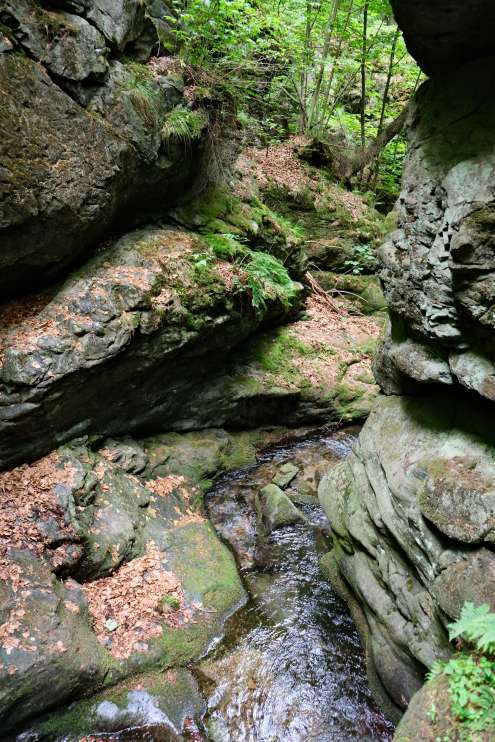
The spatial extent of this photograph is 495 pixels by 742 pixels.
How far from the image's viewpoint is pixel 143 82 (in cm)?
805

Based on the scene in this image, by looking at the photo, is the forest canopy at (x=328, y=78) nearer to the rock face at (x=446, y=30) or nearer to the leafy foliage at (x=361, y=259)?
the leafy foliage at (x=361, y=259)

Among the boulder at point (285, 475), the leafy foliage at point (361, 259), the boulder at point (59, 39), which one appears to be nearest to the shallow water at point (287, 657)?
the boulder at point (285, 475)

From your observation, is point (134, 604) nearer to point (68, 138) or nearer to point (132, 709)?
point (132, 709)

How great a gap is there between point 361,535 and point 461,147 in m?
4.65

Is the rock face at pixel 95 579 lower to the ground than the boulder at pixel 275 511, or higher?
lower

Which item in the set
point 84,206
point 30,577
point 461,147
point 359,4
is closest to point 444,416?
point 461,147

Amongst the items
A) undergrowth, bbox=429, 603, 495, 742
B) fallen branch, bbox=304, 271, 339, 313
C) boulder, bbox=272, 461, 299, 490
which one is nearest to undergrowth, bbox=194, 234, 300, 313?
fallen branch, bbox=304, 271, 339, 313

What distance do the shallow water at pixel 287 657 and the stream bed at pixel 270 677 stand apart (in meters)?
0.01

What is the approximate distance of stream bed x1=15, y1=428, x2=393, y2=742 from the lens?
4.92 meters

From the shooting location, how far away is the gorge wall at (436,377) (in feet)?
13.1

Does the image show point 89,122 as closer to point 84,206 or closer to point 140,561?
point 84,206

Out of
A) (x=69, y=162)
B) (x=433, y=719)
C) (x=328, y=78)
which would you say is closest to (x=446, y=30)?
(x=69, y=162)

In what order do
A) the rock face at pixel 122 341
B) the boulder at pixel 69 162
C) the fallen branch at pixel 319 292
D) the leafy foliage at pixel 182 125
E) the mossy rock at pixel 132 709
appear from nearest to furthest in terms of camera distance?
the mossy rock at pixel 132 709, the boulder at pixel 69 162, the rock face at pixel 122 341, the leafy foliage at pixel 182 125, the fallen branch at pixel 319 292

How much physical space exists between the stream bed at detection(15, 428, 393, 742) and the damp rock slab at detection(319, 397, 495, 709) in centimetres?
40
